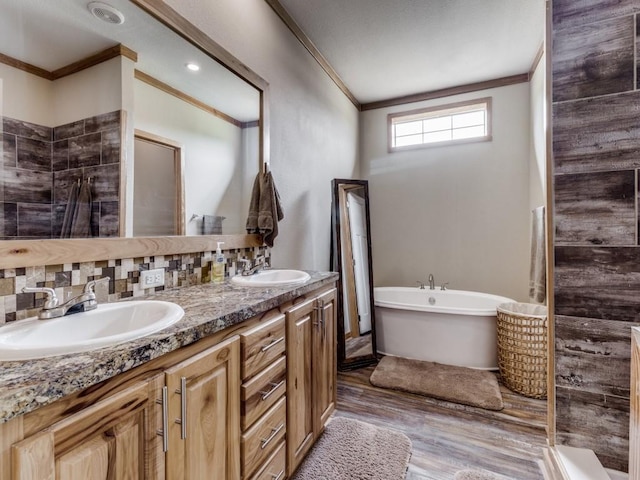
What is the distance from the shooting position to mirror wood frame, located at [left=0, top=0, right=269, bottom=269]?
3.10 feet

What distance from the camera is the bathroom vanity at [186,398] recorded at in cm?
58

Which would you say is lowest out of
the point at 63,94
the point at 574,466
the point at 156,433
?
the point at 574,466

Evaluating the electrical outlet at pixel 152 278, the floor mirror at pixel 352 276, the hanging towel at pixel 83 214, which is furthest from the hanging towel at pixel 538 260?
the hanging towel at pixel 83 214

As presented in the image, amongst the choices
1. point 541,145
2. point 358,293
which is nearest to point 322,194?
point 358,293

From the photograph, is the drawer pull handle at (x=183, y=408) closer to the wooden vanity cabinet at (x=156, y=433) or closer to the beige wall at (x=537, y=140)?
the wooden vanity cabinet at (x=156, y=433)

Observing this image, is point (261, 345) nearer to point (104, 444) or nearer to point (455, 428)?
point (104, 444)

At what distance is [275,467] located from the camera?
133cm

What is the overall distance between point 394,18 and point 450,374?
2.90 m

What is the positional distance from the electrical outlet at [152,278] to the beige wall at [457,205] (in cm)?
299

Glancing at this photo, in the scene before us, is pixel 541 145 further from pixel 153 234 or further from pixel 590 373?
pixel 153 234

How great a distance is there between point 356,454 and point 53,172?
1907 millimetres

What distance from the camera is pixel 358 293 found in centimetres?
301

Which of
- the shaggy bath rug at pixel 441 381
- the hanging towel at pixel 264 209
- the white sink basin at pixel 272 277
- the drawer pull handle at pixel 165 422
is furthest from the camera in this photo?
the shaggy bath rug at pixel 441 381

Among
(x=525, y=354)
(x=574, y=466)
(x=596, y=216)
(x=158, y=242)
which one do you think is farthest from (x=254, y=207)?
(x=525, y=354)
